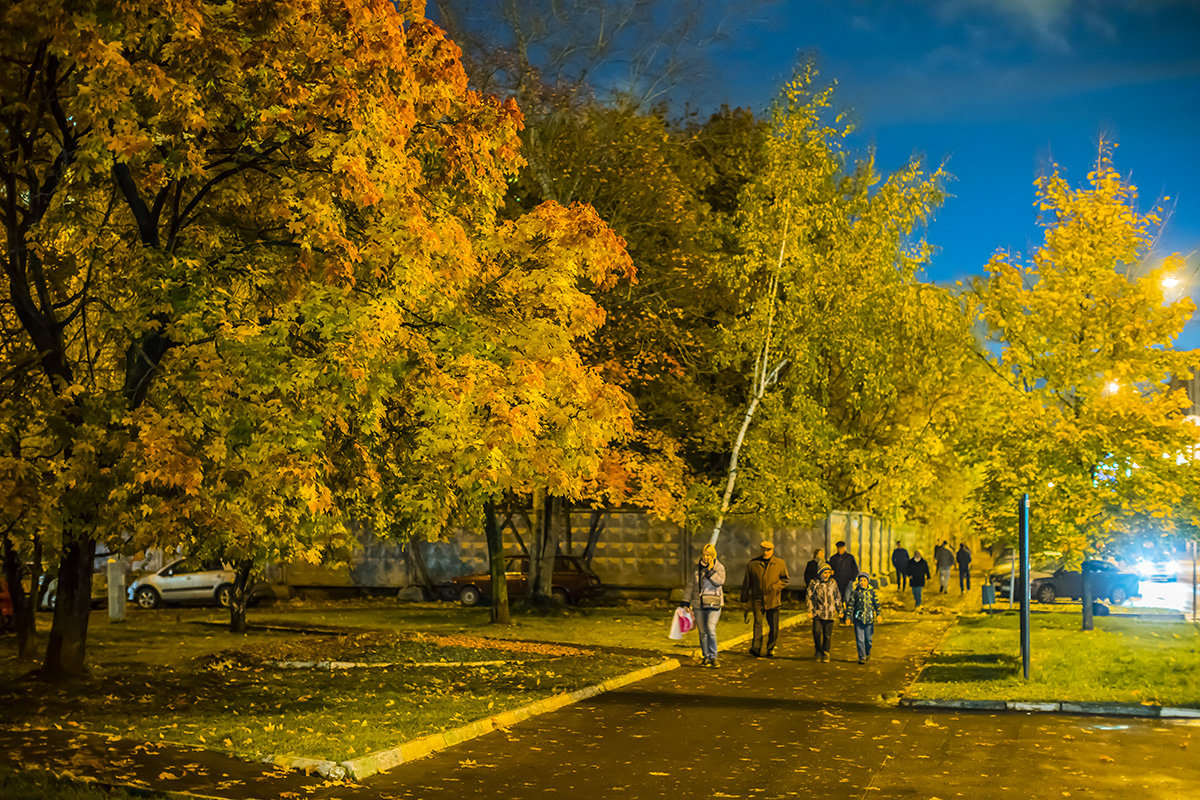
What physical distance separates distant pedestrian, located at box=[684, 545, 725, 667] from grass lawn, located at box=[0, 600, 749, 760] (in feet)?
2.90

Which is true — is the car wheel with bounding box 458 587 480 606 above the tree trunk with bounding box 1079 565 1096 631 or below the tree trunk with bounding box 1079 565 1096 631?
below

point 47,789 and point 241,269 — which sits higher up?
point 241,269

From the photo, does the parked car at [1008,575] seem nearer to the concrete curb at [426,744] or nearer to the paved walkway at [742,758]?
the paved walkway at [742,758]

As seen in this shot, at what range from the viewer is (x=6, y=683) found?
14961 millimetres

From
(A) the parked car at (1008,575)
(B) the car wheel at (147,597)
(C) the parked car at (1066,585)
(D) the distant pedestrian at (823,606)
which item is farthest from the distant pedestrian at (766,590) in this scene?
(B) the car wheel at (147,597)

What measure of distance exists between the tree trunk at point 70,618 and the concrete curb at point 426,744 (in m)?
5.55

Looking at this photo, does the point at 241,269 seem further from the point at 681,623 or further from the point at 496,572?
the point at 496,572

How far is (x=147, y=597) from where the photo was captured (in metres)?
35.8

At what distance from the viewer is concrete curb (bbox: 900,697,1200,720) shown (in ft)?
48.0

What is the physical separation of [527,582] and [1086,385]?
1606 cm

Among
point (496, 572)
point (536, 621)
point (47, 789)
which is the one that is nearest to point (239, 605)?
point (496, 572)

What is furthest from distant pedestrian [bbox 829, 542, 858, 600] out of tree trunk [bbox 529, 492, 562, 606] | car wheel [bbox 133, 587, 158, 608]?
car wheel [bbox 133, 587, 158, 608]

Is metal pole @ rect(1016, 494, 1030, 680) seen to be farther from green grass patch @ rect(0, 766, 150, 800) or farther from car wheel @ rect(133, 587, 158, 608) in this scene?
car wheel @ rect(133, 587, 158, 608)

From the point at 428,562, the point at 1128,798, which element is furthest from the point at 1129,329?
the point at 428,562
